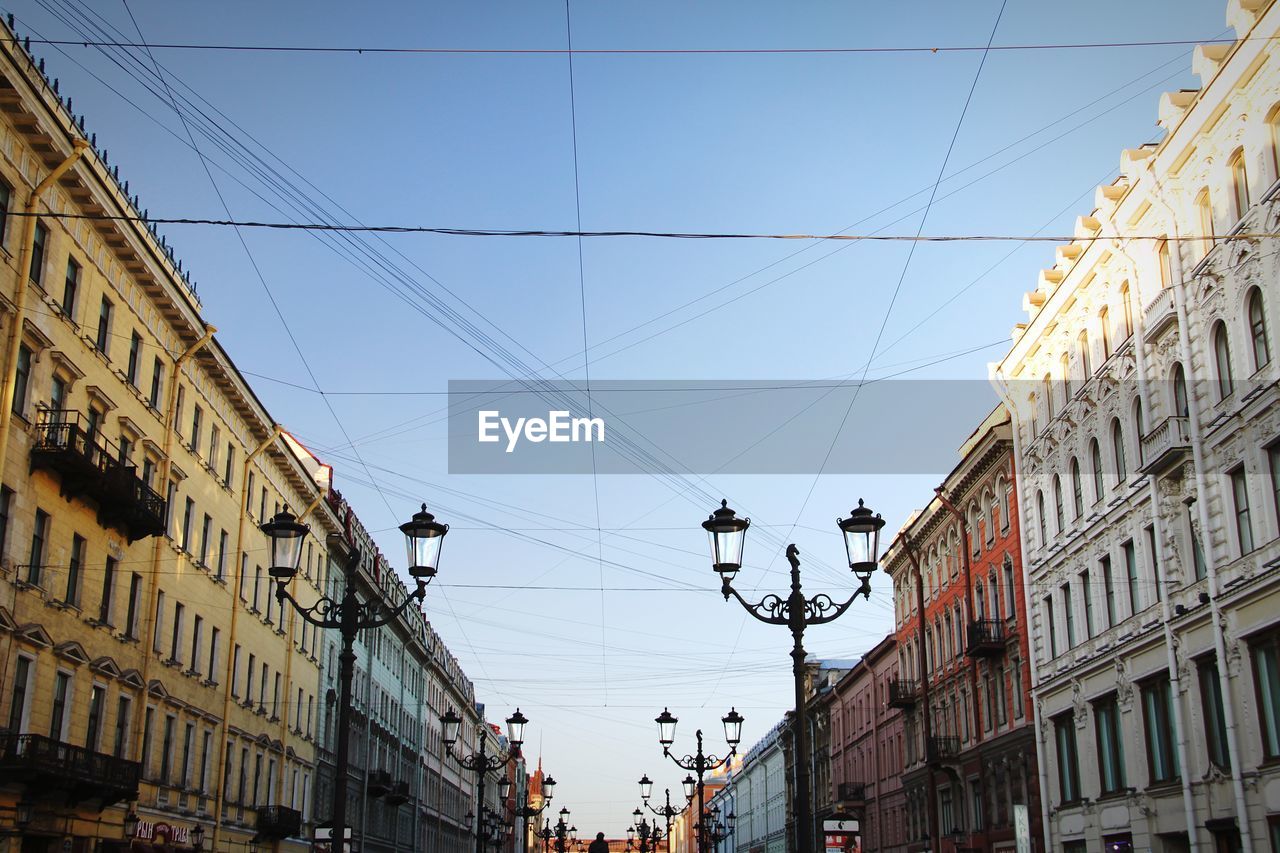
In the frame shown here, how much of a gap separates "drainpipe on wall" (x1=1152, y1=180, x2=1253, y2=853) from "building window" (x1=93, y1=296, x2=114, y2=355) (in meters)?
23.1

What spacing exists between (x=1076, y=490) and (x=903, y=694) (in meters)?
23.7

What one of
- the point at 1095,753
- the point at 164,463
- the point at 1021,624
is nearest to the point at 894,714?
the point at 1021,624

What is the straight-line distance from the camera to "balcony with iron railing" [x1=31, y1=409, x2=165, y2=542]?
24.2 meters

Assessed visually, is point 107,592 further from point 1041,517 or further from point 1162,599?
point 1041,517

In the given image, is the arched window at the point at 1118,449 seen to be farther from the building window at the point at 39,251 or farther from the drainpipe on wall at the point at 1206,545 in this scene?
the building window at the point at 39,251

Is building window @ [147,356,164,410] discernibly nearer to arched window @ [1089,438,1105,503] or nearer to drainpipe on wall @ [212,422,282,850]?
drainpipe on wall @ [212,422,282,850]

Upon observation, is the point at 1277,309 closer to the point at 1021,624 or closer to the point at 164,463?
the point at 1021,624

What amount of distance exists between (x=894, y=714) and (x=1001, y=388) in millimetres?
24254

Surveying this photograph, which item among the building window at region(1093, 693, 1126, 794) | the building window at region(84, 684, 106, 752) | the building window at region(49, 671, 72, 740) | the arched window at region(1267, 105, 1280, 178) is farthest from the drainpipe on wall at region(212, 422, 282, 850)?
the arched window at region(1267, 105, 1280, 178)

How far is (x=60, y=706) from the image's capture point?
83.0ft

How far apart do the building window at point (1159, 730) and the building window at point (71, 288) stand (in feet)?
81.6

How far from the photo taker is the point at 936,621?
53.7 metres

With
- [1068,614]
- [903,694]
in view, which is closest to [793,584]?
[1068,614]

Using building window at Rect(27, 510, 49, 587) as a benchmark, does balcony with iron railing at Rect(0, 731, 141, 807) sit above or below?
below
